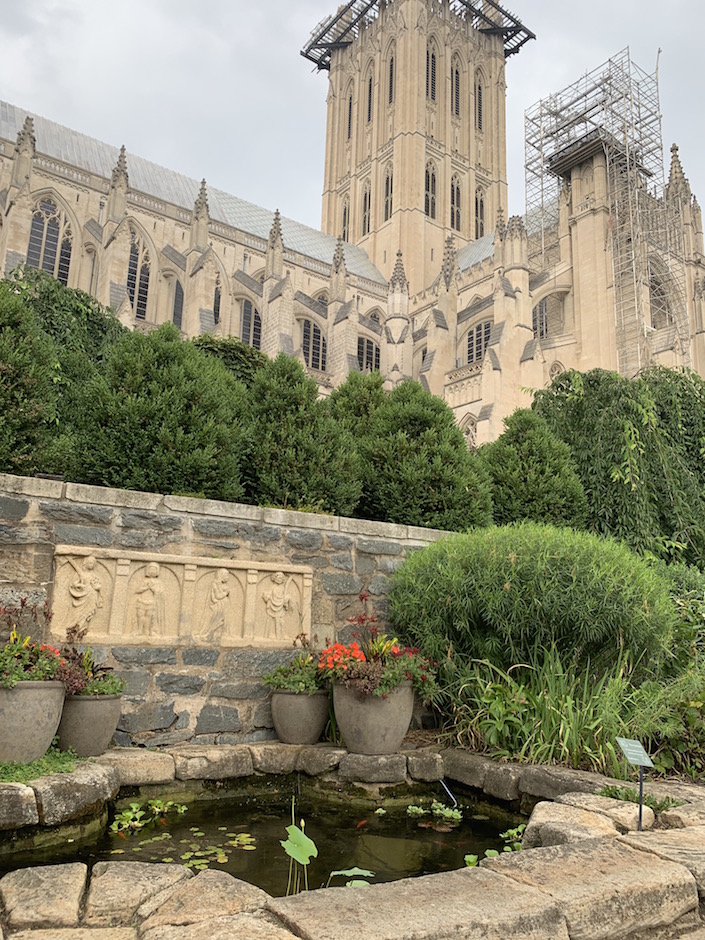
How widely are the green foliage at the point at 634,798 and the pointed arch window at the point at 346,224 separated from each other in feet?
167

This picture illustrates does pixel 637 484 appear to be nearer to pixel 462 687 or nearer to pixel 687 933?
pixel 462 687

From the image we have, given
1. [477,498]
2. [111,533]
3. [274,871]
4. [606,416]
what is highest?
[606,416]

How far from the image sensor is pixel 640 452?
9.21 metres

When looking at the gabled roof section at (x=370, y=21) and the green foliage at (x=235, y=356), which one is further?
the gabled roof section at (x=370, y=21)

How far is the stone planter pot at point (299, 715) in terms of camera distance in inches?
203

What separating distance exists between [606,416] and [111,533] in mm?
7054

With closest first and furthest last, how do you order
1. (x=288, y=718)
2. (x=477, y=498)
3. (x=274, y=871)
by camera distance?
(x=274, y=871) < (x=288, y=718) < (x=477, y=498)

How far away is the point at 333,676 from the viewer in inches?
199

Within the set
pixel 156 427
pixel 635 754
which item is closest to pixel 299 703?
pixel 635 754

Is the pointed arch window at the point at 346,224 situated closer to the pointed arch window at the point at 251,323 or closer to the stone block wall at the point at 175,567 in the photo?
the pointed arch window at the point at 251,323

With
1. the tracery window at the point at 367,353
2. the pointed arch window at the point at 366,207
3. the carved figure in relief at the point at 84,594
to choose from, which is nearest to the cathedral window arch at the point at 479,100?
the pointed arch window at the point at 366,207

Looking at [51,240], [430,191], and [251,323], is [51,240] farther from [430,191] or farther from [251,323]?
[430,191]

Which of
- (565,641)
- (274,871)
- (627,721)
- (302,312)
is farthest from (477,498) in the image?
(302,312)

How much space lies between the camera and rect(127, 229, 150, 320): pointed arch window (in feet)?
104
